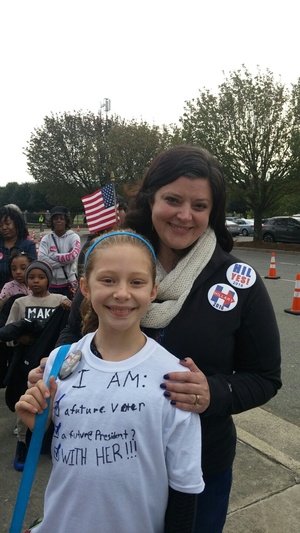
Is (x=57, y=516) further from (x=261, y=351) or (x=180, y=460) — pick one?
(x=261, y=351)

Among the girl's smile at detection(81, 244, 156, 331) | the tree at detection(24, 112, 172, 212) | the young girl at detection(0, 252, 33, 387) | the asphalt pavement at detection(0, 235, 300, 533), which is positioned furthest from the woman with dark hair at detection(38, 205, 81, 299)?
the tree at detection(24, 112, 172, 212)

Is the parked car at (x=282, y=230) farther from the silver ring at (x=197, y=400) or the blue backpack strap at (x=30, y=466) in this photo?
the blue backpack strap at (x=30, y=466)

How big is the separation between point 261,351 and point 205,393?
0.30 m

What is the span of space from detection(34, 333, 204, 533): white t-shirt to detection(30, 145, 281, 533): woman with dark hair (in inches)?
8.3

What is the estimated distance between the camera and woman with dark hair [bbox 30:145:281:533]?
57.6 inches

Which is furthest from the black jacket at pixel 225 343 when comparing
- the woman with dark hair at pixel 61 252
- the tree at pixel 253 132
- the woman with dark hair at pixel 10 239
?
the tree at pixel 253 132

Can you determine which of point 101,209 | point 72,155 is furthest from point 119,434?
point 72,155

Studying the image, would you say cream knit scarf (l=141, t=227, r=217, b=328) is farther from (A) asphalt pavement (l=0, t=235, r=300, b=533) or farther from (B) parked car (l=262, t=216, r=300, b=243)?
(B) parked car (l=262, t=216, r=300, b=243)

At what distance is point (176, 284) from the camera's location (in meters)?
1.50

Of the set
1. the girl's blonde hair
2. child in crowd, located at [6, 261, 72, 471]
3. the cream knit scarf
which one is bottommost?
child in crowd, located at [6, 261, 72, 471]

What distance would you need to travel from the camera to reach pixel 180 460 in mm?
1235

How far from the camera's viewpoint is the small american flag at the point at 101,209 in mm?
6992

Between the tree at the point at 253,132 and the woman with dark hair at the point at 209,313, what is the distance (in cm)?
1963

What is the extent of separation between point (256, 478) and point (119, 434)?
6.68 ft
